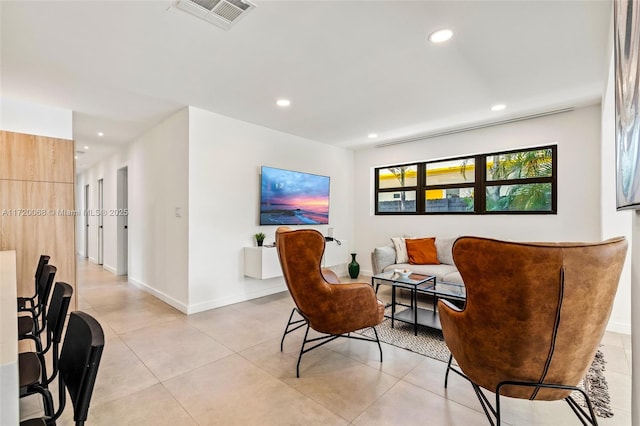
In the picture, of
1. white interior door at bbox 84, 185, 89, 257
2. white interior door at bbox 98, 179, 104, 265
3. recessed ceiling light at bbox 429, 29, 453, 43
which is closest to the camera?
recessed ceiling light at bbox 429, 29, 453, 43

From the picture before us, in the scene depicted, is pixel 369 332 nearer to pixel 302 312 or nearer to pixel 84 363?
pixel 302 312

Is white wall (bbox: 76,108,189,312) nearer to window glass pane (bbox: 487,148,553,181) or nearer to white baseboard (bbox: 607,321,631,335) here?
window glass pane (bbox: 487,148,553,181)

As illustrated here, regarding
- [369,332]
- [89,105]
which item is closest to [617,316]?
[369,332]

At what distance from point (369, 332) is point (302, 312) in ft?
3.28

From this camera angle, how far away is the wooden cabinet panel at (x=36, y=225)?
2984 mm

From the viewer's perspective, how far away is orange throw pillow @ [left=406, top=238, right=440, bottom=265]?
4574 millimetres

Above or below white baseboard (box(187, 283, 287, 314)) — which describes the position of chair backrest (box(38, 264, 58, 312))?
above

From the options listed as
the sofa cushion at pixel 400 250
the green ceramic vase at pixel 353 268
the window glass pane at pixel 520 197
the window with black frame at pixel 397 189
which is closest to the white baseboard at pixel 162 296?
the green ceramic vase at pixel 353 268

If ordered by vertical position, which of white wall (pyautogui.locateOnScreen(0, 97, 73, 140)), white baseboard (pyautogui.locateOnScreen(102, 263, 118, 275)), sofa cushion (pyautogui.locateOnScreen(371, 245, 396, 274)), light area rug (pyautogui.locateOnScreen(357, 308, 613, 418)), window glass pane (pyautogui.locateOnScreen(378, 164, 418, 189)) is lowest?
light area rug (pyautogui.locateOnScreen(357, 308, 613, 418))

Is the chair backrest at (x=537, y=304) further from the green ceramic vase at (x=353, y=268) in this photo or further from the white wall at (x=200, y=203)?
the green ceramic vase at (x=353, y=268)

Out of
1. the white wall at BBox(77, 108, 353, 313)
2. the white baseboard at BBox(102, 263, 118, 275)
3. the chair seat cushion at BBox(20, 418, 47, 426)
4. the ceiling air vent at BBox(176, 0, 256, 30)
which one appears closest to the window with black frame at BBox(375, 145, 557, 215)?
the white wall at BBox(77, 108, 353, 313)

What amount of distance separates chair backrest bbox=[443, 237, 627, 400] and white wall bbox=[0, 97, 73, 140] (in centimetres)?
464

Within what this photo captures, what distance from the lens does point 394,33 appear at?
86.6 inches

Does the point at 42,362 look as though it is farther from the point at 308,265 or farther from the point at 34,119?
the point at 34,119
